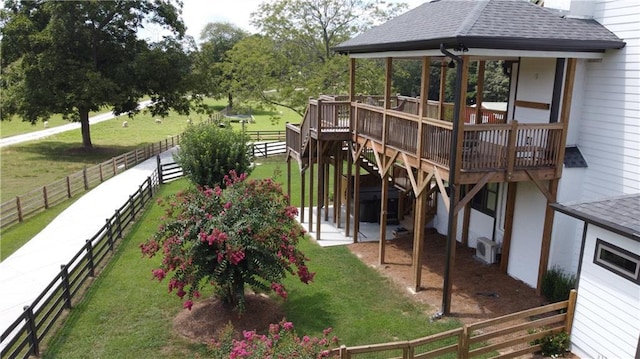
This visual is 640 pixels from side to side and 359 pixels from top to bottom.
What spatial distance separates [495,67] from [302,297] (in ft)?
128

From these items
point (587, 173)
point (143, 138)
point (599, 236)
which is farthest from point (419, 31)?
point (143, 138)

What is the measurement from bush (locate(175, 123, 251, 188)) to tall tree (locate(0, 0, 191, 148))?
41.5 feet

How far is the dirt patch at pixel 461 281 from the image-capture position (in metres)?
9.71

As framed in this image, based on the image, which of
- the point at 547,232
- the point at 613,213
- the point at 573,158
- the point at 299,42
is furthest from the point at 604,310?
the point at 299,42

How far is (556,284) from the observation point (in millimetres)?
9594

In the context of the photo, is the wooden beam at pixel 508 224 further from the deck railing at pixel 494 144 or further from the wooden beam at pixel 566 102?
the wooden beam at pixel 566 102

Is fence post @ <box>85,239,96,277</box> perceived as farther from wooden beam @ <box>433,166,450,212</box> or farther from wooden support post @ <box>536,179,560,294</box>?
wooden support post @ <box>536,179,560,294</box>

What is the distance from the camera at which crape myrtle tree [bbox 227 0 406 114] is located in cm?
2795

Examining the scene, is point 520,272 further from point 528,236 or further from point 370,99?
point 370,99

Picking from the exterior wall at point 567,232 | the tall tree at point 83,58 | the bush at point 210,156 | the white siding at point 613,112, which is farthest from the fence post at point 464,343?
the tall tree at point 83,58

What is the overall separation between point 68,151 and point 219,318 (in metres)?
26.8

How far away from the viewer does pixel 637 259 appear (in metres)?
6.84

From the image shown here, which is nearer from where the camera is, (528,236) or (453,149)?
(453,149)

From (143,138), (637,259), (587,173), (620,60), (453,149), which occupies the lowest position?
(143,138)
